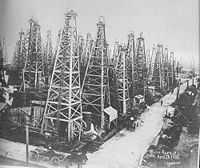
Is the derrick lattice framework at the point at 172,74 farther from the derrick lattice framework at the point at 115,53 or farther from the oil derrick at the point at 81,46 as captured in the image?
the oil derrick at the point at 81,46

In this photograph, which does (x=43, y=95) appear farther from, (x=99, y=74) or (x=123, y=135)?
(x=123, y=135)

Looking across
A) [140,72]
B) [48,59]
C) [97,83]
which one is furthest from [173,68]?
[48,59]

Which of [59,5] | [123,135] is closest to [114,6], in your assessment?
[59,5]

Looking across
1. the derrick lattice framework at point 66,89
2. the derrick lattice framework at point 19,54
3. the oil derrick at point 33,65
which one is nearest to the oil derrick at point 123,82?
the derrick lattice framework at point 66,89

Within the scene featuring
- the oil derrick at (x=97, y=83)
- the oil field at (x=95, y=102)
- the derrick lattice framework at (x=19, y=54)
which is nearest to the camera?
the oil field at (x=95, y=102)

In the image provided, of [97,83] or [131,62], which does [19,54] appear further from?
[131,62]

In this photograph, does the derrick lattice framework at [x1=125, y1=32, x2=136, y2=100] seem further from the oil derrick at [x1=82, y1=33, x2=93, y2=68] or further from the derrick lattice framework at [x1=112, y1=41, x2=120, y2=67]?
the oil derrick at [x1=82, y1=33, x2=93, y2=68]
